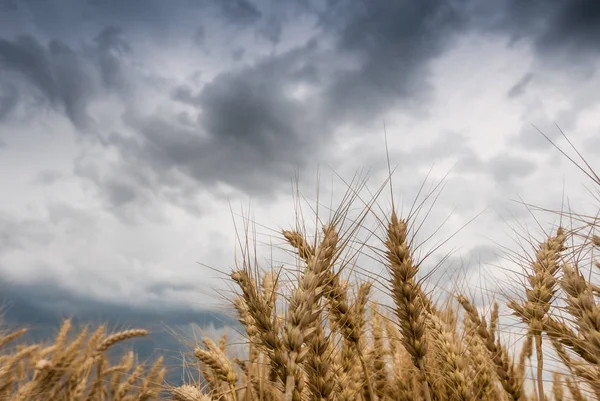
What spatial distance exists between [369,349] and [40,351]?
464 cm

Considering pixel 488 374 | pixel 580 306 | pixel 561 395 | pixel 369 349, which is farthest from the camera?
pixel 561 395

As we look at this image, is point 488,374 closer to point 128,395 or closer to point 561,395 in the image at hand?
point 561,395

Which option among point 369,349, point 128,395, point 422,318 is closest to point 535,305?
point 422,318

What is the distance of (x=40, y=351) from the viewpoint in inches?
247

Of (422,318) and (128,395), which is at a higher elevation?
(422,318)

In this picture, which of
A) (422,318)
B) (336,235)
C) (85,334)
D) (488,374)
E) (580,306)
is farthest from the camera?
(85,334)

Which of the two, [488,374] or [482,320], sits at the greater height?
[482,320]

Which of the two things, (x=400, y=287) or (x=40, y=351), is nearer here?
(x=400, y=287)

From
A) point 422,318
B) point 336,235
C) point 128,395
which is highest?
point 336,235

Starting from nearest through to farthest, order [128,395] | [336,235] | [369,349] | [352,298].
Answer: [336,235] < [352,298] < [369,349] < [128,395]

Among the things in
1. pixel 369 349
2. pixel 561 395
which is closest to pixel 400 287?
pixel 369 349

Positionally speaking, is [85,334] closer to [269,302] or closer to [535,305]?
[269,302]

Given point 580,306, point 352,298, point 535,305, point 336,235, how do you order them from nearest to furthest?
1. point 580,306
2. point 336,235
3. point 535,305
4. point 352,298

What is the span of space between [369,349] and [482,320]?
98cm
